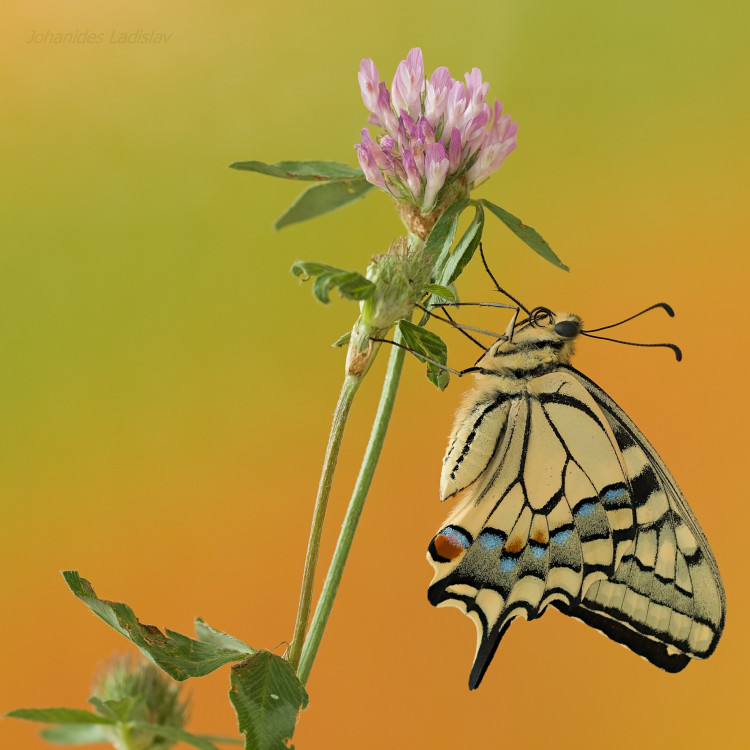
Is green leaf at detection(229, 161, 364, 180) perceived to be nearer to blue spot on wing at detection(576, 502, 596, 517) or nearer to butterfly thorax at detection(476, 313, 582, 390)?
butterfly thorax at detection(476, 313, 582, 390)

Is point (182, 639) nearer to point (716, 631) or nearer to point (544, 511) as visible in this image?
point (544, 511)

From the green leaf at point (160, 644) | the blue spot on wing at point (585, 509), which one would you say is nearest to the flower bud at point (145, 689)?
the green leaf at point (160, 644)

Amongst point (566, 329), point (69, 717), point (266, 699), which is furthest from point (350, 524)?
point (566, 329)

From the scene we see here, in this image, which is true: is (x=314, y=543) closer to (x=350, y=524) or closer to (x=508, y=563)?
(x=350, y=524)

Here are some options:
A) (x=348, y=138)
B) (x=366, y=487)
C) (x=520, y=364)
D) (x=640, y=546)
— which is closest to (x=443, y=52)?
(x=348, y=138)

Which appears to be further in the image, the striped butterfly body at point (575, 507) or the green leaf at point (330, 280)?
the striped butterfly body at point (575, 507)

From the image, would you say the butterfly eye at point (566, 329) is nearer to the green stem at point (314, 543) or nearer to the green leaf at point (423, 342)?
the green leaf at point (423, 342)

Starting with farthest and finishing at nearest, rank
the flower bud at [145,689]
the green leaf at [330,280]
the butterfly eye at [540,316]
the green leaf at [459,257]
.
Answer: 1. the butterfly eye at [540,316]
2. the green leaf at [459,257]
3. the flower bud at [145,689]
4. the green leaf at [330,280]
